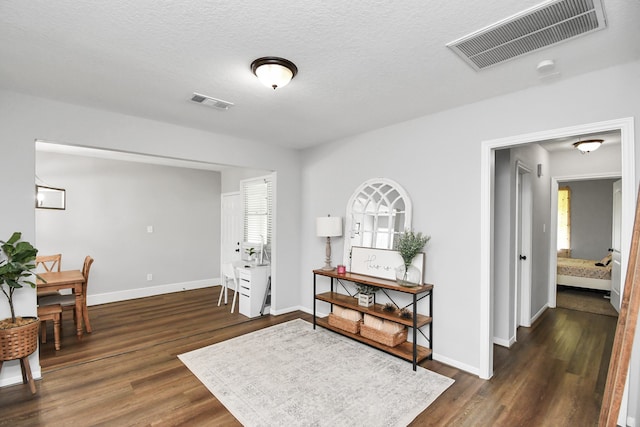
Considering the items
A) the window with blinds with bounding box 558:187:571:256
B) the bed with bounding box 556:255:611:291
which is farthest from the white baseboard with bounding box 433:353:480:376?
the window with blinds with bounding box 558:187:571:256

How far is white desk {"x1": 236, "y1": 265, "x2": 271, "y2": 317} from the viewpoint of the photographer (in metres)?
4.55

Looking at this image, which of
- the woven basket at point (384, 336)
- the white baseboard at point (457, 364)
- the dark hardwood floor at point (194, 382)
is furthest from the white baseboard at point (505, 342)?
the woven basket at point (384, 336)

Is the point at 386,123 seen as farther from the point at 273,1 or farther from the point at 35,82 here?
the point at 35,82

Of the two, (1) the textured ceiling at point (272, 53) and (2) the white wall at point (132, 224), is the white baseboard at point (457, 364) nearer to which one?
(1) the textured ceiling at point (272, 53)

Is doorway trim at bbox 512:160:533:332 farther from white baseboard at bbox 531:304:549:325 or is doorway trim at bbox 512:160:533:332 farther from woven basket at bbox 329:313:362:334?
woven basket at bbox 329:313:362:334

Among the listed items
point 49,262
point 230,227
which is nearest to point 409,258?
point 230,227

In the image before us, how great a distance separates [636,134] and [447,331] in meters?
2.20

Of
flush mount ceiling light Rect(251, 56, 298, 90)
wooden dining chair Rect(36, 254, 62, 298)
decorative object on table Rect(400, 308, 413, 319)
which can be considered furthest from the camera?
wooden dining chair Rect(36, 254, 62, 298)

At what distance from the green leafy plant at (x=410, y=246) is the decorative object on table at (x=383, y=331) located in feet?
2.19

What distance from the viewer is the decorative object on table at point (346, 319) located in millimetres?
3582

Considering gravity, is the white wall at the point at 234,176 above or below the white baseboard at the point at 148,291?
above

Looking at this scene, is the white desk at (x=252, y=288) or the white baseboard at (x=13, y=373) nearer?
the white baseboard at (x=13, y=373)

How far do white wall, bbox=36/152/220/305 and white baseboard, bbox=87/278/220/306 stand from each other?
0.01m

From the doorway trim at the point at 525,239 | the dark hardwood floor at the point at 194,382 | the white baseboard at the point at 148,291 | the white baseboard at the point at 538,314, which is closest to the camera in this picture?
the dark hardwood floor at the point at 194,382
